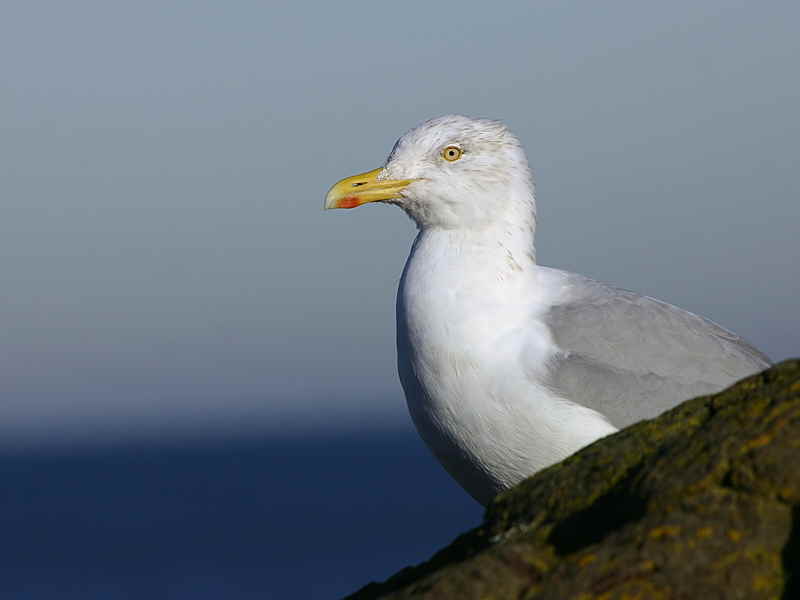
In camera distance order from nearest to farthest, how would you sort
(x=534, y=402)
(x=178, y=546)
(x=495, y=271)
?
(x=534, y=402)
(x=495, y=271)
(x=178, y=546)

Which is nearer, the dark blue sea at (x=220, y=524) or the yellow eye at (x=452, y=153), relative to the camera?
the yellow eye at (x=452, y=153)

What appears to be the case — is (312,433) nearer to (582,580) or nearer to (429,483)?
(429,483)

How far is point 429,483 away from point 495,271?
226 ft

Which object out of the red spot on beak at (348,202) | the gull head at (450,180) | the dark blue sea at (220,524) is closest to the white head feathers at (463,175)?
the gull head at (450,180)

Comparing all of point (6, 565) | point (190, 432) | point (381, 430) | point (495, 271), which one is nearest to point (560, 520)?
point (495, 271)

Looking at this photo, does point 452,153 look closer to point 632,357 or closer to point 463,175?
point 463,175

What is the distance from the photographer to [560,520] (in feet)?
13.9

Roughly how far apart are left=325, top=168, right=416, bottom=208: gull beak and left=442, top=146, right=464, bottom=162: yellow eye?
0.27 meters

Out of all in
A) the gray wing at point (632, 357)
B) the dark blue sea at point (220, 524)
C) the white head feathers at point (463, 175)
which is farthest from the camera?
the dark blue sea at point (220, 524)

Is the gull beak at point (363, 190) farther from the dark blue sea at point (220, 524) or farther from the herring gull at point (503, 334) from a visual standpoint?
the dark blue sea at point (220, 524)

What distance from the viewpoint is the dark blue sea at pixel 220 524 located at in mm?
39750

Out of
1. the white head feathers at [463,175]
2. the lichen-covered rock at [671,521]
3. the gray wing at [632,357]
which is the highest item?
the white head feathers at [463,175]

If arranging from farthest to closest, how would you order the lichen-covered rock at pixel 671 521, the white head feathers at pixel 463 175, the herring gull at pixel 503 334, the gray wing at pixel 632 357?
the white head feathers at pixel 463 175, the gray wing at pixel 632 357, the herring gull at pixel 503 334, the lichen-covered rock at pixel 671 521

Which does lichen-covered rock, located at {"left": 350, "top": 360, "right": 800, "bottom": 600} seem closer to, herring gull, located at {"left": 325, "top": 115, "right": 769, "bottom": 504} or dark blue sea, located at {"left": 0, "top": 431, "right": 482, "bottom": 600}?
herring gull, located at {"left": 325, "top": 115, "right": 769, "bottom": 504}
